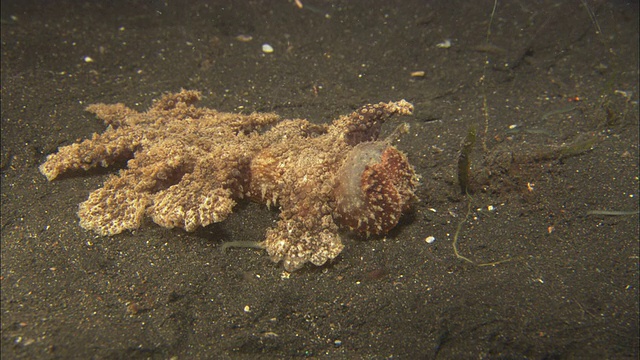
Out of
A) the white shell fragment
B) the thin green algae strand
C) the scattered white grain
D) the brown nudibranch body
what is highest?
the white shell fragment

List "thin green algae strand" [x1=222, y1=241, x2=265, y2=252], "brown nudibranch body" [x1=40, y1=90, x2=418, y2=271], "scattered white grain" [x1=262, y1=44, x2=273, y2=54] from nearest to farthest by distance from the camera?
"brown nudibranch body" [x1=40, y1=90, x2=418, y2=271] < "thin green algae strand" [x1=222, y1=241, x2=265, y2=252] < "scattered white grain" [x1=262, y1=44, x2=273, y2=54]

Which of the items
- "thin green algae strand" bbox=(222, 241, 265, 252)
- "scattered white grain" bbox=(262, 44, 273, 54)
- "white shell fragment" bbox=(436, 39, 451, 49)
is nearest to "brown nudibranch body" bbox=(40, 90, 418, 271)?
"thin green algae strand" bbox=(222, 241, 265, 252)

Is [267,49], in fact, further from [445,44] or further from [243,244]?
[243,244]

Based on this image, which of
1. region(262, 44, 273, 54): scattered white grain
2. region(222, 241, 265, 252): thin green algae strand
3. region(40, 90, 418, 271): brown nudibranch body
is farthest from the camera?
region(262, 44, 273, 54): scattered white grain

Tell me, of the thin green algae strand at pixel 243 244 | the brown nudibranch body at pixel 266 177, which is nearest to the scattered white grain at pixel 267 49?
the brown nudibranch body at pixel 266 177

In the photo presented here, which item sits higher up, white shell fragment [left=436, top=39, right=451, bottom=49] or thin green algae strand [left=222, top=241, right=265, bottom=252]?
white shell fragment [left=436, top=39, right=451, bottom=49]

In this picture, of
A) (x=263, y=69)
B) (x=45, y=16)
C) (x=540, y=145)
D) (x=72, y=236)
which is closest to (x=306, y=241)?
(x=72, y=236)

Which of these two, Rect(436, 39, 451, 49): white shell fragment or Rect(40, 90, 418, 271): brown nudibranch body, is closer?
Rect(40, 90, 418, 271): brown nudibranch body

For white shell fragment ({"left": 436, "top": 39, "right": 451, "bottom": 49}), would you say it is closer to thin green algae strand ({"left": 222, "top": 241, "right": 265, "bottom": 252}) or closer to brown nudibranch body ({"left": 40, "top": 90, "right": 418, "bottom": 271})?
brown nudibranch body ({"left": 40, "top": 90, "right": 418, "bottom": 271})

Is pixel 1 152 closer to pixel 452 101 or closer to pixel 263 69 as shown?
pixel 263 69

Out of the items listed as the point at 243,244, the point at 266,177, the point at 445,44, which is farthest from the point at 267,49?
the point at 243,244
